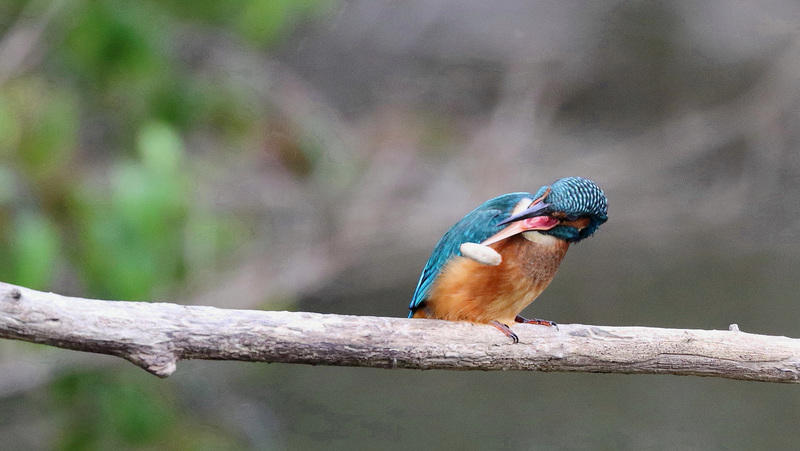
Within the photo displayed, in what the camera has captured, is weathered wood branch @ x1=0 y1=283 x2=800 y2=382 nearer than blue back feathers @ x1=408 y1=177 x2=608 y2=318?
Yes

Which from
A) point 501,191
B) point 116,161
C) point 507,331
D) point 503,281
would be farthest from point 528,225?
point 501,191

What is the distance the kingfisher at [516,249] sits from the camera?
1808 mm

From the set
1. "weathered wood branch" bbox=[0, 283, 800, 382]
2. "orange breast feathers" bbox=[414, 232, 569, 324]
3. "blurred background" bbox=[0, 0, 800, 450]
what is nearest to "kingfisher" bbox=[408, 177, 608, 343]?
"orange breast feathers" bbox=[414, 232, 569, 324]

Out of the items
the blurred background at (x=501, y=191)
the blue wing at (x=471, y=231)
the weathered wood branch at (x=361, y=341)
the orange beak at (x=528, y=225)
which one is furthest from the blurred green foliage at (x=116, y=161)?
the orange beak at (x=528, y=225)

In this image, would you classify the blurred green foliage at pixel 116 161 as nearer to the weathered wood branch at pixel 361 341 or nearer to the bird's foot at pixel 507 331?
the weathered wood branch at pixel 361 341

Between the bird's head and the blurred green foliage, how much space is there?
0.77m

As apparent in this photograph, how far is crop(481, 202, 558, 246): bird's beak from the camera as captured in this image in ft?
5.91

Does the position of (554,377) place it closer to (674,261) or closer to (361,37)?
(674,261)

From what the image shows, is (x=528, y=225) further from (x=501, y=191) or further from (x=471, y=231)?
(x=501, y=191)

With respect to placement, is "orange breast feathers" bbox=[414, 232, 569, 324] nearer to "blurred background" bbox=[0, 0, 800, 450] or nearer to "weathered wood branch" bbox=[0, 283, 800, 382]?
"weathered wood branch" bbox=[0, 283, 800, 382]

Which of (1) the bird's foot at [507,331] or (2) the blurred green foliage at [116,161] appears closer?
(1) the bird's foot at [507,331]

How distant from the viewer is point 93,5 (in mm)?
2104

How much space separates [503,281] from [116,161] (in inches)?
45.0

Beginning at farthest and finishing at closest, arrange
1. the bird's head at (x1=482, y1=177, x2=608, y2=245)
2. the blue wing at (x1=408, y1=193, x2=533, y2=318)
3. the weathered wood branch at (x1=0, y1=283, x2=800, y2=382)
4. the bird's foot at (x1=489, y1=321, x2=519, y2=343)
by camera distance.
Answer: the blue wing at (x1=408, y1=193, x2=533, y2=318), the bird's head at (x1=482, y1=177, x2=608, y2=245), the bird's foot at (x1=489, y1=321, x2=519, y2=343), the weathered wood branch at (x1=0, y1=283, x2=800, y2=382)
